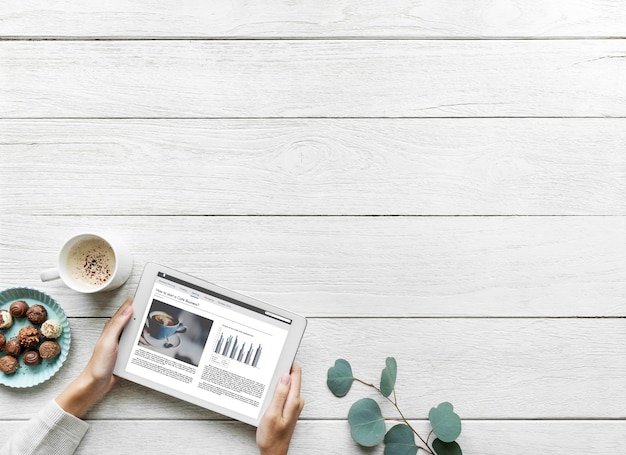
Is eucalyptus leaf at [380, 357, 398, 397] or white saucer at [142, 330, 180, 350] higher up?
eucalyptus leaf at [380, 357, 398, 397]

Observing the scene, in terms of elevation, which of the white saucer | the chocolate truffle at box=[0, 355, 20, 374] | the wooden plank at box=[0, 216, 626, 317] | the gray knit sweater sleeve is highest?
the wooden plank at box=[0, 216, 626, 317]

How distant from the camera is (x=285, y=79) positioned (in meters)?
0.99

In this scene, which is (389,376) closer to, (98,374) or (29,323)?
(98,374)

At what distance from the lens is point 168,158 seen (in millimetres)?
985

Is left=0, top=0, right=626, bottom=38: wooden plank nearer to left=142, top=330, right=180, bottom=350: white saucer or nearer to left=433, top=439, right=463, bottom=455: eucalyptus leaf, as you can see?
left=142, top=330, right=180, bottom=350: white saucer

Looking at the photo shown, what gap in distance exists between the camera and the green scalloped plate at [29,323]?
952 millimetres

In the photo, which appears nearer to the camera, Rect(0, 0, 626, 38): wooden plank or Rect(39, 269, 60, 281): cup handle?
Rect(39, 269, 60, 281): cup handle

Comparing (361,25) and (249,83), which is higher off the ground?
(361,25)

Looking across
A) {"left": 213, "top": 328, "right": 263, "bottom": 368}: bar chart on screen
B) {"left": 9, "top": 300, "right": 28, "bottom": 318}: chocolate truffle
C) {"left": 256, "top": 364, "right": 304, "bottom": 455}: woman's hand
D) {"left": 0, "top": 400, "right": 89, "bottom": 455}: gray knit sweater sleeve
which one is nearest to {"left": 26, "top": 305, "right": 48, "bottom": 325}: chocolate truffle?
{"left": 9, "top": 300, "right": 28, "bottom": 318}: chocolate truffle

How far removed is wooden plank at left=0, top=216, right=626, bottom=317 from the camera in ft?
3.21

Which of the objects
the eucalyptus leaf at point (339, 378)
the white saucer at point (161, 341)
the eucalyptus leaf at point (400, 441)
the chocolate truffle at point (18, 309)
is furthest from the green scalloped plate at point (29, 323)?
the eucalyptus leaf at point (400, 441)

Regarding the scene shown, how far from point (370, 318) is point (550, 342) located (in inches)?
11.3

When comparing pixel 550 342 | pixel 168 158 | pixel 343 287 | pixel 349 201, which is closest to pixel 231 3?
pixel 168 158

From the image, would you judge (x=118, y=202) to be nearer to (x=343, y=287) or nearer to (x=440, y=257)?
(x=343, y=287)
